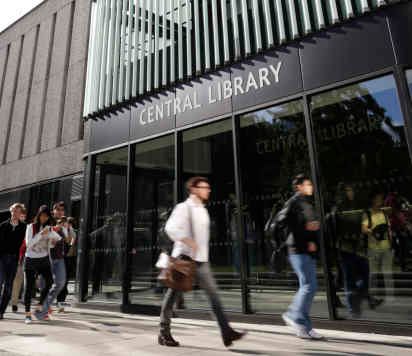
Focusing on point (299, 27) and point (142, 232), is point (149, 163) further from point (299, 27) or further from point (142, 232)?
point (299, 27)

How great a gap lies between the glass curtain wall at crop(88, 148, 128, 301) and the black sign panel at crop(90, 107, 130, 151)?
245mm

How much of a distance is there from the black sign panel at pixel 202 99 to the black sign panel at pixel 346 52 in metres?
1.52

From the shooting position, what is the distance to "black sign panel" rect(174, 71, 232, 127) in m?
6.41

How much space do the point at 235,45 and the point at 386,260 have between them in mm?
4272

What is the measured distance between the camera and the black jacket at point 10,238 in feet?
20.8

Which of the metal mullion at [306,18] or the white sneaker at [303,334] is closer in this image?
the white sneaker at [303,334]

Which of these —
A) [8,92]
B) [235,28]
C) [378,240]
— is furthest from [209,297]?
[8,92]

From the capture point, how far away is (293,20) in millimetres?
5641

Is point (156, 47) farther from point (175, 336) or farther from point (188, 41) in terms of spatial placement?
point (175, 336)

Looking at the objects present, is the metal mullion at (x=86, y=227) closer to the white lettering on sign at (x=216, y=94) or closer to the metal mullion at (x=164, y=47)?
the white lettering on sign at (x=216, y=94)

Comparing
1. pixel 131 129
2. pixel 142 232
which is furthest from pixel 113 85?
pixel 142 232

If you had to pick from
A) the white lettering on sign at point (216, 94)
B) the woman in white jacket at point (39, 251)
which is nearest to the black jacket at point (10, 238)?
the woman in white jacket at point (39, 251)

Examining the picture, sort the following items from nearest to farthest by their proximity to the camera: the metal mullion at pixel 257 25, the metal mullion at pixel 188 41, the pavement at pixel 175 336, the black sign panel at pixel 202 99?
the pavement at pixel 175 336 → the metal mullion at pixel 257 25 → the black sign panel at pixel 202 99 → the metal mullion at pixel 188 41

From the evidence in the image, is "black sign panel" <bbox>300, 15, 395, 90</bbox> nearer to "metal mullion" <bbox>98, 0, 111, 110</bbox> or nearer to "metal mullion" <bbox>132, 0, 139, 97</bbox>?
"metal mullion" <bbox>132, 0, 139, 97</bbox>
